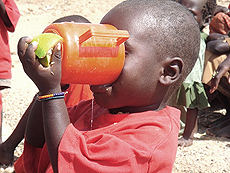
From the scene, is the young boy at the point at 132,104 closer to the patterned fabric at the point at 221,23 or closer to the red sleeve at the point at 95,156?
the red sleeve at the point at 95,156

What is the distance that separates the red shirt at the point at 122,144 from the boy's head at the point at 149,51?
0.09 meters

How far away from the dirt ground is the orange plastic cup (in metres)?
2.36

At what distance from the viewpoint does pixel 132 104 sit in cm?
179

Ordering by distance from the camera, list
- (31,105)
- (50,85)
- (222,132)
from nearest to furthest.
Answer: (50,85)
(31,105)
(222,132)

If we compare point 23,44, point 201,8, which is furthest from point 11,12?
point 23,44

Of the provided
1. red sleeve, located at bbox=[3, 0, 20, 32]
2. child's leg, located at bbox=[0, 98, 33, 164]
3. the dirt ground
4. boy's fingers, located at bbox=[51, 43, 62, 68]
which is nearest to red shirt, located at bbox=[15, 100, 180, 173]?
boy's fingers, located at bbox=[51, 43, 62, 68]

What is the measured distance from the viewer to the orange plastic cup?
5.07 feet

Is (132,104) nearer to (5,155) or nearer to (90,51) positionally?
(90,51)

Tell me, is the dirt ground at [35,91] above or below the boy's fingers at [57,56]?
below

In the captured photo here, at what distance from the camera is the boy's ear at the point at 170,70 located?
1.79 meters

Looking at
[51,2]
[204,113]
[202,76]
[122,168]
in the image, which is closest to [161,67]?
[122,168]

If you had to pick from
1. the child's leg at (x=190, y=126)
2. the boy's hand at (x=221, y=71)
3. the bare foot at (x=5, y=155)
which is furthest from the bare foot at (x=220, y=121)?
the bare foot at (x=5, y=155)

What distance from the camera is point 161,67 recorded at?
1775 millimetres

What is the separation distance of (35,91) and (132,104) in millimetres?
4509
